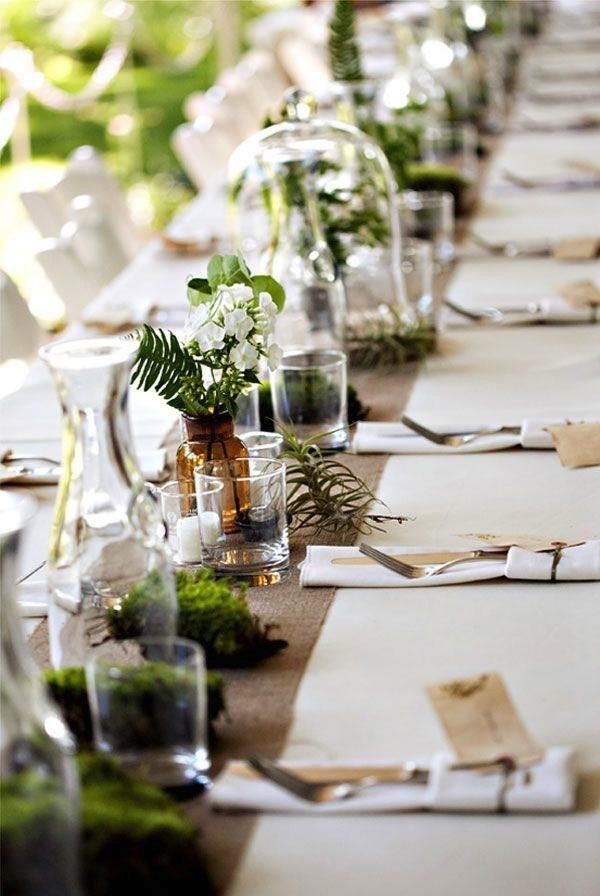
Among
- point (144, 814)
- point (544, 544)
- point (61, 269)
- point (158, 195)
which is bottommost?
point (158, 195)

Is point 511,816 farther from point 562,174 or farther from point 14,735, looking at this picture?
point 562,174

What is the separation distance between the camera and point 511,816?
1.17 metres

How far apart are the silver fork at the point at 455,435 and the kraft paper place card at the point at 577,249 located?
120cm

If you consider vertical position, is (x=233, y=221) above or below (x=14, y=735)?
below

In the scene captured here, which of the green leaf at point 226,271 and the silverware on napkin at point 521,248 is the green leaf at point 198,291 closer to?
the green leaf at point 226,271

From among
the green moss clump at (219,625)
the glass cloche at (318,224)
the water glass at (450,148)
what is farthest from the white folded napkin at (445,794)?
the water glass at (450,148)

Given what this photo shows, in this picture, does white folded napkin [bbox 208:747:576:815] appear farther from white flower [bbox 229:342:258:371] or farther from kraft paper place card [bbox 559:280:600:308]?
kraft paper place card [bbox 559:280:600:308]

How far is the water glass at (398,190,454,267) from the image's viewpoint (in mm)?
3244

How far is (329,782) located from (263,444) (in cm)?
67

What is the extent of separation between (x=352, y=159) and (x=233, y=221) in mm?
456

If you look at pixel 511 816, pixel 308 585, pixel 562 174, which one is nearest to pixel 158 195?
pixel 562 174

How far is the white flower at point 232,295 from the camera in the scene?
67.6 inches

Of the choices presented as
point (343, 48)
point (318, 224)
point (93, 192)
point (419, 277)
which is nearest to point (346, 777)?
point (318, 224)

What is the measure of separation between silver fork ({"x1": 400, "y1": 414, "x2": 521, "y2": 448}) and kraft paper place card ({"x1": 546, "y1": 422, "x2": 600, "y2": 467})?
6cm
